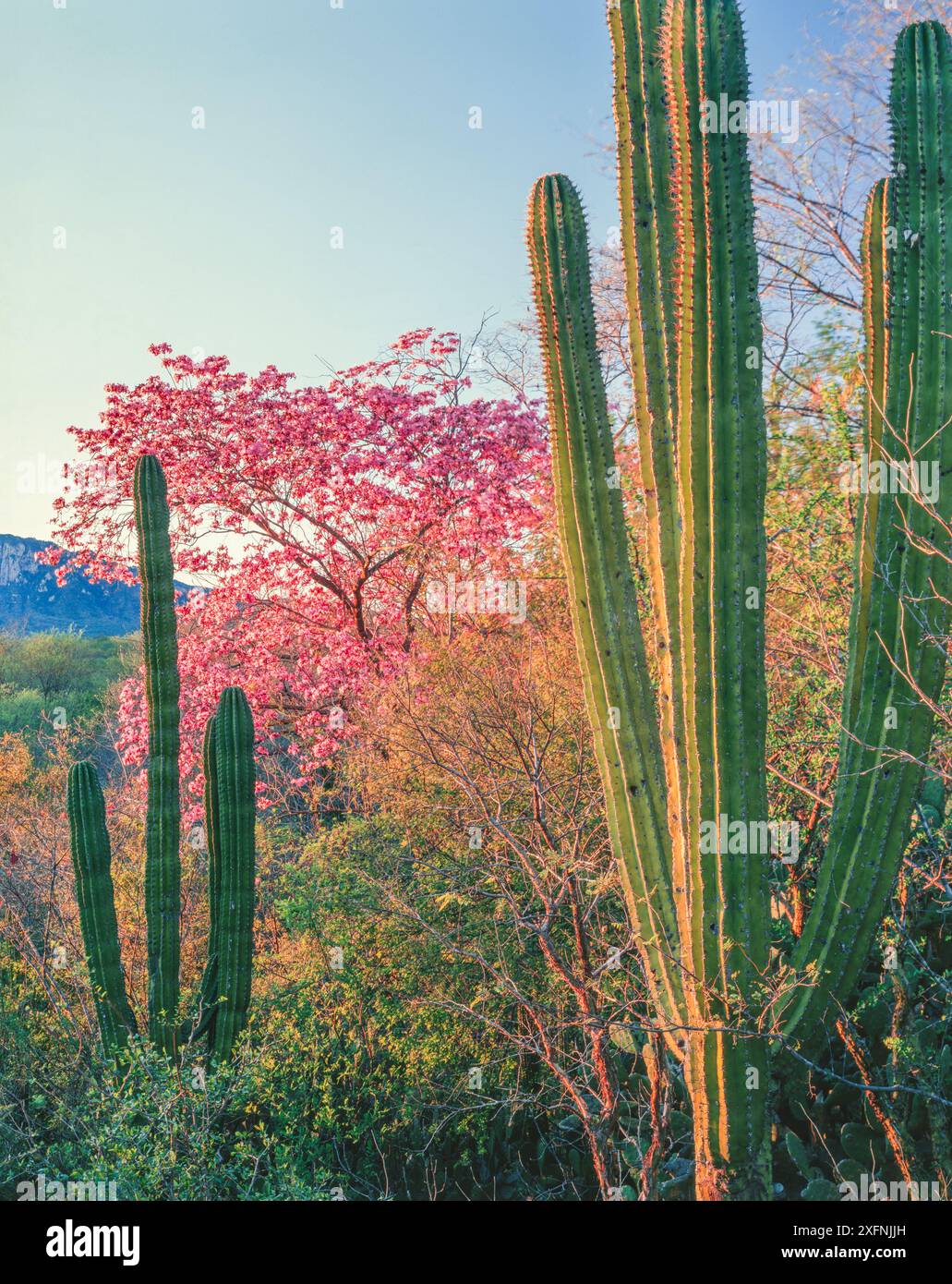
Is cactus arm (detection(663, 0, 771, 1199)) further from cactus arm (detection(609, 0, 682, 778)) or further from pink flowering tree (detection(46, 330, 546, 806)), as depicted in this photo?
pink flowering tree (detection(46, 330, 546, 806))

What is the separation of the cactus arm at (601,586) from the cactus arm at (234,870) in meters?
2.98

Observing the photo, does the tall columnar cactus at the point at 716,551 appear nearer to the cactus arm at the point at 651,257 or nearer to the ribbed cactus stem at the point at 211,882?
the cactus arm at the point at 651,257

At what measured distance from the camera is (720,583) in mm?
3113

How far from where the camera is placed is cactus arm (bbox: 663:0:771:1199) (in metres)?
Result: 3.05

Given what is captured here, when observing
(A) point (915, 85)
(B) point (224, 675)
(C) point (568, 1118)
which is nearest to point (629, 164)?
(A) point (915, 85)

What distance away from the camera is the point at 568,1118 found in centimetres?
484

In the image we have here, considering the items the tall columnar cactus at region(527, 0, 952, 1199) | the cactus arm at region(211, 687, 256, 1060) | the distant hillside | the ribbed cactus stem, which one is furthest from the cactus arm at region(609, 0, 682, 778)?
the distant hillside

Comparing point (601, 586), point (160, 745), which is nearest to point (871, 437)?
point (601, 586)

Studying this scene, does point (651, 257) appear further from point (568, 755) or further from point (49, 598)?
point (49, 598)

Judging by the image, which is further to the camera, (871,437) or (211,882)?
(211,882)

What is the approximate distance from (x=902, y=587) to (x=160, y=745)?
4490mm
